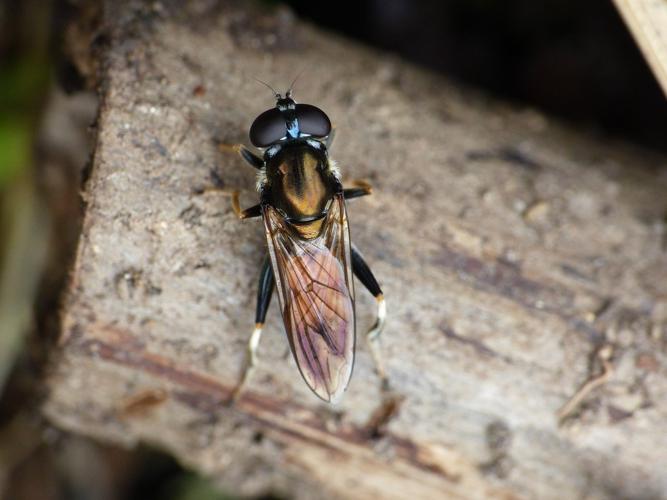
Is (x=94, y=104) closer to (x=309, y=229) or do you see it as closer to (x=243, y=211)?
(x=243, y=211)

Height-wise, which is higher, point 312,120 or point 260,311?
point 312,120

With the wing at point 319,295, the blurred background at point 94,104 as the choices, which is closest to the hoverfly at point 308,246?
the wing at point 319,295

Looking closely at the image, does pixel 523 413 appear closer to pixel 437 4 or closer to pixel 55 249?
pixel 55 249

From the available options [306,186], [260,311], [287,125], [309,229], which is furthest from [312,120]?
[260,311]

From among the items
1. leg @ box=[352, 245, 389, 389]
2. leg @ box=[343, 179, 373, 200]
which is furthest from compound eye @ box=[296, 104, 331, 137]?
leg @ box=[352, 245, 389, 389]

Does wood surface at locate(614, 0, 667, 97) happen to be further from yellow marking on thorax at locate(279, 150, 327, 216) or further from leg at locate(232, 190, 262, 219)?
leg at locate(232, 190, 262, 219)

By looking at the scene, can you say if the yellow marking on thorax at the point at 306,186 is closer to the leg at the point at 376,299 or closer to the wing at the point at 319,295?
the wing at the point at 319,295
